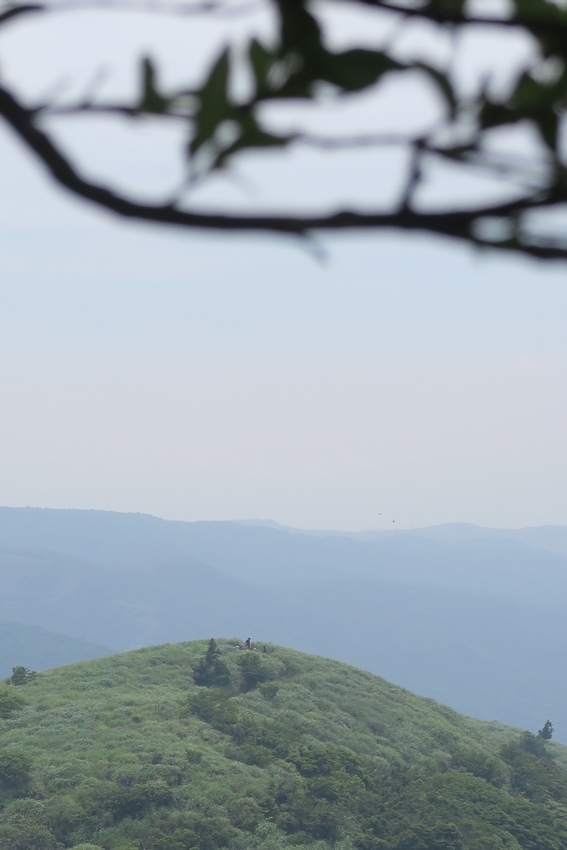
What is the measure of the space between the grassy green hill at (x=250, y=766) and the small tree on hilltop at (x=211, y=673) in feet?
0.12

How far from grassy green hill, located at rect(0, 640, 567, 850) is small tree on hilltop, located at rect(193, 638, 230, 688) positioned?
0.04m

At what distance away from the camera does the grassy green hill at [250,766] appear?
1770 cm

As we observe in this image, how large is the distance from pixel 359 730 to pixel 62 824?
897cm

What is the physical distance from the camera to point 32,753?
63.7 ft

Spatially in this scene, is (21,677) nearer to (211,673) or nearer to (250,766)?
(211,673)

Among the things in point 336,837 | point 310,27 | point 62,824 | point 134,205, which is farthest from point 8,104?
point 336,837

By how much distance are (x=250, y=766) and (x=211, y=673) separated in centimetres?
498

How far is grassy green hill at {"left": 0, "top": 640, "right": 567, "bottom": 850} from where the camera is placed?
58.1 feet

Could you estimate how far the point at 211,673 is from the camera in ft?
81.8

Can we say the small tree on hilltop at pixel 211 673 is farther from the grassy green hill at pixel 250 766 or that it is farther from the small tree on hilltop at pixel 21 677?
the small tree on hilltop at pixel 21 677

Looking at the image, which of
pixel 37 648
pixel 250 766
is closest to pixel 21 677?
pixel 250 766

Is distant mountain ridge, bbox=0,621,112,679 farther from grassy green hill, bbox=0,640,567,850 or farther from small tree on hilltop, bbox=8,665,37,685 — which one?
grassy green hill, bbox=0,640,567,850

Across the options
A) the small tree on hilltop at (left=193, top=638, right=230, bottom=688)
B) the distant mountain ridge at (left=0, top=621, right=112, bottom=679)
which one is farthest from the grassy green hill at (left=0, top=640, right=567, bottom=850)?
the distant mountain ridge at (left=0, top=621, right=112, bottom=679)

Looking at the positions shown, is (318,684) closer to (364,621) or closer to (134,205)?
(134,205)
